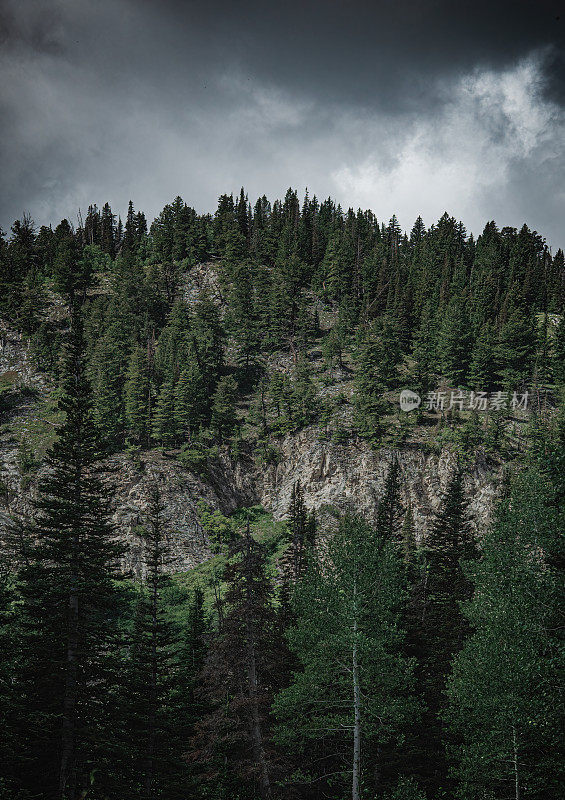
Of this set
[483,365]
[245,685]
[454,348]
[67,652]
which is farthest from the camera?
[454,348]

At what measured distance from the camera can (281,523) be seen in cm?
5950

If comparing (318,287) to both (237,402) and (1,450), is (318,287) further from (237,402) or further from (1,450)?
(1,450)

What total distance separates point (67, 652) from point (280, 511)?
45.9 meters

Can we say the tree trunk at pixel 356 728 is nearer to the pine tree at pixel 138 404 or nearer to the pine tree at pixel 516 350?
the pine tree at pixel 138 404

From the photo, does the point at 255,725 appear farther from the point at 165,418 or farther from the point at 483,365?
the point at 483,365

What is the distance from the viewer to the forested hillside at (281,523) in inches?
655

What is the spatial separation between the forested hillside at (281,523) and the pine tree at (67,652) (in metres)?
0.12

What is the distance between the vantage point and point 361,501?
192 feet

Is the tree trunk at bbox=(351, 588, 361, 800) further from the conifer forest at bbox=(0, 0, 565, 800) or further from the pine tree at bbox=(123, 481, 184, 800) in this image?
the pine tree at bbox=(123, 481, 184, 800)

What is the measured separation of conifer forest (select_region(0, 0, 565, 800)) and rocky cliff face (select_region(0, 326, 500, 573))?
1.07ft

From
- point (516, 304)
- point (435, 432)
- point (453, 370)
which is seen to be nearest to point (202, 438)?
point (435, 432)

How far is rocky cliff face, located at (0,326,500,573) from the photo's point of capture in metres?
53.4

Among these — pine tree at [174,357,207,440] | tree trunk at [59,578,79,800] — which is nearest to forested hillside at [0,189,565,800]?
tree trunk at [59,578,79,800]

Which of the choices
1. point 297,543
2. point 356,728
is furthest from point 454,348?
point 356,728
